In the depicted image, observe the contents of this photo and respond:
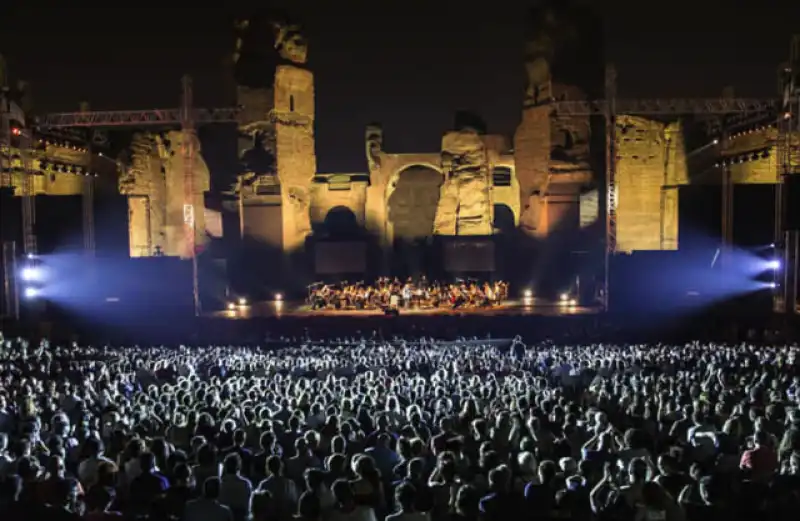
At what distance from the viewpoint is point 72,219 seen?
26.5 meters

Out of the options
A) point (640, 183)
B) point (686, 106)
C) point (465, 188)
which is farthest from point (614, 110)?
point (465, 188)

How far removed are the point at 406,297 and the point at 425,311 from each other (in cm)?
160

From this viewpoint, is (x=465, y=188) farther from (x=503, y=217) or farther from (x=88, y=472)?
(x=88, y=472)

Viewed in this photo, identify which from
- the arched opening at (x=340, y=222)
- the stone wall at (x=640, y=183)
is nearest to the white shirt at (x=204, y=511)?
the stone wall at (x=640, y=183)

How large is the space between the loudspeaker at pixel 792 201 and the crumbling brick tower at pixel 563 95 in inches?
393

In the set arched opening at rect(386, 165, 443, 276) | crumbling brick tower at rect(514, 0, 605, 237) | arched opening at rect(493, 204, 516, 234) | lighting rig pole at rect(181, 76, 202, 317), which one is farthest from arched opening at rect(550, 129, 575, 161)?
lighting rig pole at rect(181, 76, 202, 317)

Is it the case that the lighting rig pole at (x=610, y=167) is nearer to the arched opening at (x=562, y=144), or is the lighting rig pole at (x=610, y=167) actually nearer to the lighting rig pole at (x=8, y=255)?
the arched opening at (x=562, y=144)

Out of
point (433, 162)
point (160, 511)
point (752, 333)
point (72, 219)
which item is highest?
point (433, 162)

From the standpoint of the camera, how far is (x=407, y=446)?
22.5 ft

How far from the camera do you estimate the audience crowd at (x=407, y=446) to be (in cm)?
511

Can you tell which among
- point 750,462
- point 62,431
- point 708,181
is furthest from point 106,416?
point 708,181

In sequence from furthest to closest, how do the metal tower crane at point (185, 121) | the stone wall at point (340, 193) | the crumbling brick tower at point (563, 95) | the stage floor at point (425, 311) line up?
the stone wall at point (340, 193) < the crumbling brick tower at point (563, 95) < the metal tower crane at point (185, 121) < the stage floor at point (425, 311)

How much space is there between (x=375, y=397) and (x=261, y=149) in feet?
79.5

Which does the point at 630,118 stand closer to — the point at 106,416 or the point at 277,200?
the point at 277,200
